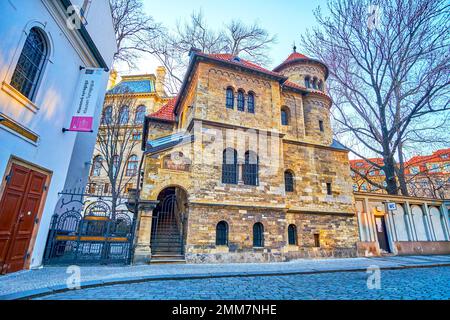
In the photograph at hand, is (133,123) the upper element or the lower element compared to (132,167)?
upper

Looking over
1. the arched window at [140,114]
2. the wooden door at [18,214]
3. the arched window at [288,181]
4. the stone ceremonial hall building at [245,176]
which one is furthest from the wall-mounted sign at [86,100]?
the arched window at [140,114]

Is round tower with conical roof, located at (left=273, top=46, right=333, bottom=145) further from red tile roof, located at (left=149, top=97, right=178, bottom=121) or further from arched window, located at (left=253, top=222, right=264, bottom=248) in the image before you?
red tile roof, located at (left=149, top=97, right=178, bottom=121)

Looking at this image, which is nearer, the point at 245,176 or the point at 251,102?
the point at 245,176

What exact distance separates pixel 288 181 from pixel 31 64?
12579 millimetres

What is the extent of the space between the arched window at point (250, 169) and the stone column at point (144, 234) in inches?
192

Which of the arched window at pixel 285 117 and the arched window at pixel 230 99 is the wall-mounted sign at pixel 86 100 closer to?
the arched window at pixel 230 99

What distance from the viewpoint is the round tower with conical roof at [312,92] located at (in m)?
15.2

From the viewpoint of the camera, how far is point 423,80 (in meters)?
15.0


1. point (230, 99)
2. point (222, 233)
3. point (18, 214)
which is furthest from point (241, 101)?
point (18, 214)

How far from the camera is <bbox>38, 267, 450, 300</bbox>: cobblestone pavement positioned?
4656 millimetres

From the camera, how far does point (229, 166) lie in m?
11.6

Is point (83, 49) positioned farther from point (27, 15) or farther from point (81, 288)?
point (81, 288)

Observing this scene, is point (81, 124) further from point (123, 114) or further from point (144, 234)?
point (123, 114)

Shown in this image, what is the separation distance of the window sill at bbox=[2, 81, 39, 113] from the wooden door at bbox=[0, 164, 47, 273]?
1.72 meters
